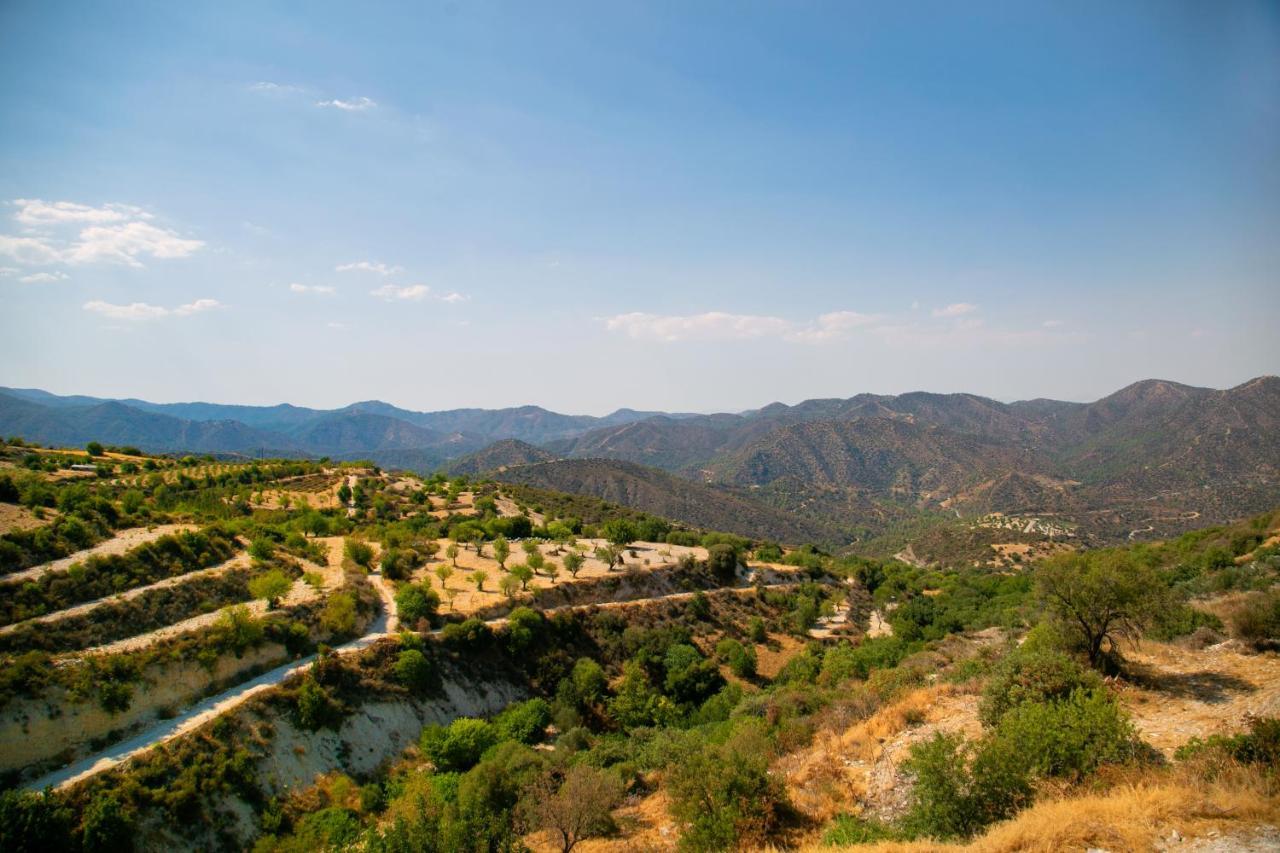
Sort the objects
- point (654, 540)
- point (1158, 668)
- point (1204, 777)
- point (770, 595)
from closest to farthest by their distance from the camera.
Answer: point (1204, 777)
point (1158, 668)
point (770, 595)
point (654, 540)

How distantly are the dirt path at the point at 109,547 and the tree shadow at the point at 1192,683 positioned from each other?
49.0 metres

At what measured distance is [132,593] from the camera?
3003 cm

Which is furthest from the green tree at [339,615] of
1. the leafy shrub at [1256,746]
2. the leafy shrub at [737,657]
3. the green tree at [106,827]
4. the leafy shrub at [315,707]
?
the leafy shrub at [1256,746]

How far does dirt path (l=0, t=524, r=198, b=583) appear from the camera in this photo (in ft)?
94.4

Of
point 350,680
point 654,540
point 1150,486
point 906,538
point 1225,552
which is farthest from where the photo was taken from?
point 1150,486

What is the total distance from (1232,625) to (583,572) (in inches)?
1637

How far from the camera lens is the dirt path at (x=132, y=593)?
26.0 meters

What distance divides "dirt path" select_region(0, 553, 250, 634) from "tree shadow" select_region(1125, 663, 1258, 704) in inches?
1790

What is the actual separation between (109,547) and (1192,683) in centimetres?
5242

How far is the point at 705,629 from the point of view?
48.9 meters

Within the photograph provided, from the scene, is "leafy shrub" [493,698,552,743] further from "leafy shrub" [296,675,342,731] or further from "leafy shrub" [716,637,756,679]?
"leafy shrub" [716,637,756,679]

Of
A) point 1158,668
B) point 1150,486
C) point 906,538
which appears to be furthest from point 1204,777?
point 1150,486

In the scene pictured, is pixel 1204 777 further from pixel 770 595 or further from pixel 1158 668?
pixel 770 595

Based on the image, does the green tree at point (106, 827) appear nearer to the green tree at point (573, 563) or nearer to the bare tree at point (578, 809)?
the bare tree at point (578, 809)
